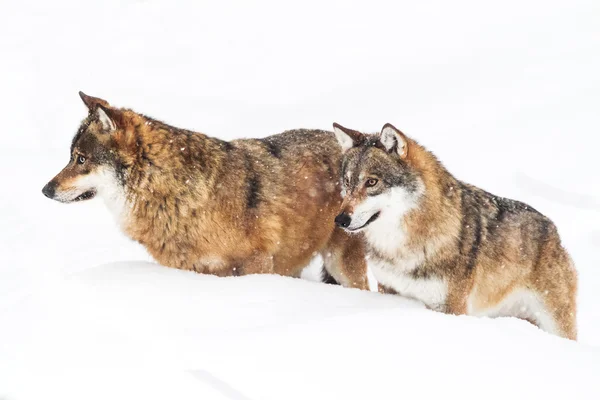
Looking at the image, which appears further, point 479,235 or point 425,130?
point 425,130

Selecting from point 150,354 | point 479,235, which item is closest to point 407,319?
point 150,354

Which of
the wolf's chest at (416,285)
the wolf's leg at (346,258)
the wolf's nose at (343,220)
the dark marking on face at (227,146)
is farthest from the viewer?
the wolf's leg at (346,258)

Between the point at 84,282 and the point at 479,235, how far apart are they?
352cm

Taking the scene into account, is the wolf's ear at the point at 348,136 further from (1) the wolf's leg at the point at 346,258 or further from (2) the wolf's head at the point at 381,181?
(1) the wolf's leg at the point at 346,258

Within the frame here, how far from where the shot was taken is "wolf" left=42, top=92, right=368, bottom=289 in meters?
6.09

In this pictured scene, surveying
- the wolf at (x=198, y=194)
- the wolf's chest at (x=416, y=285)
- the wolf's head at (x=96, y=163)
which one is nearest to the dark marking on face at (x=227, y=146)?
the wolf at (x=198, y=194)

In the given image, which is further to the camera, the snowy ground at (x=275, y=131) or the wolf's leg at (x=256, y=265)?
the wolf's leg at (x=256, y=265)

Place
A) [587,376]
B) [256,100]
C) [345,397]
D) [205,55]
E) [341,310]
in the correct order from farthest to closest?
[205,55] < [256,100] < [341,310] < [587,376] < [345,397]

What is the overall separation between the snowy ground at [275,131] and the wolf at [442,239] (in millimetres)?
438

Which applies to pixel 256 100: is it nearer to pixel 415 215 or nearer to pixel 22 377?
pixel 415 215

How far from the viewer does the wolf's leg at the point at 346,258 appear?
6.92 meters

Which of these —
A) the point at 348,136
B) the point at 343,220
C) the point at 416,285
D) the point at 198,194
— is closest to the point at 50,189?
the point at 198,194

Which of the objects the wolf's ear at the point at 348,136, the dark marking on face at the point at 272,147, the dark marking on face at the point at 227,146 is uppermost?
the wolf's ear at the point at 348,136

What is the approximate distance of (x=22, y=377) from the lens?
161 inches
